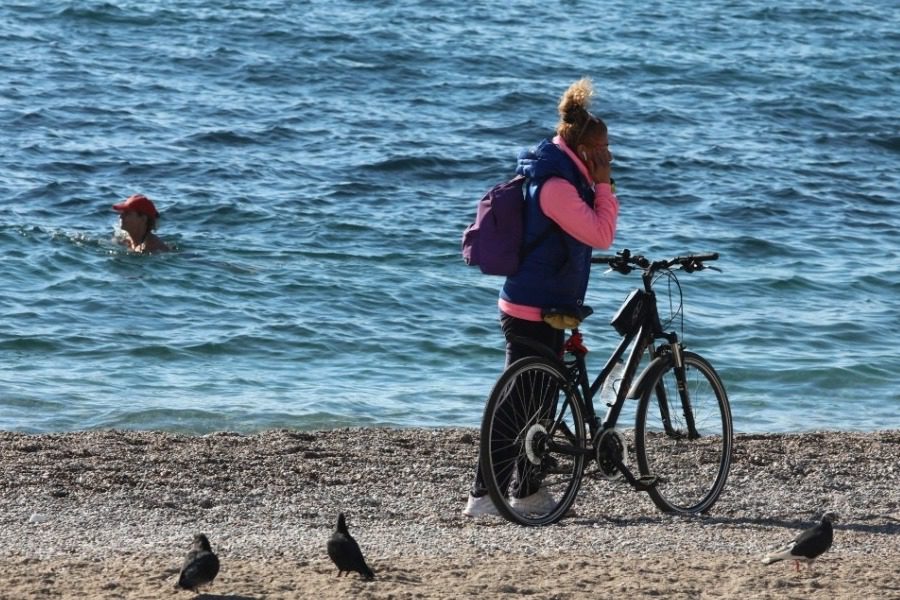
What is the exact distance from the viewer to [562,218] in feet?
21.1

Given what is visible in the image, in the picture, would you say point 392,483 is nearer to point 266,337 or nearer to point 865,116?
point 266,337

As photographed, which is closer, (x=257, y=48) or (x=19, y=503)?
(x=19, y=503)

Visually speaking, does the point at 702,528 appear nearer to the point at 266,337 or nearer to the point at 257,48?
the point at 266,337

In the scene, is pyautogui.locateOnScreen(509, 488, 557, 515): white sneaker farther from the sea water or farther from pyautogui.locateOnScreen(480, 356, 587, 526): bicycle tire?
the sea water

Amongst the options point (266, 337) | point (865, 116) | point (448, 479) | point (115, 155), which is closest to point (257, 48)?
point (115, 155)

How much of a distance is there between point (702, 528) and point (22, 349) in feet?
22.4

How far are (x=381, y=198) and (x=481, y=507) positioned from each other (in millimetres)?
11163

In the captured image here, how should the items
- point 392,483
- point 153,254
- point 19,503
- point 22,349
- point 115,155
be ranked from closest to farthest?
point 19,503, point 392,483, point 22,349, point 153,254, point 115,155

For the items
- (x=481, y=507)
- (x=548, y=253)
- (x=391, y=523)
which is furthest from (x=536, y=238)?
(x=391, y=523)

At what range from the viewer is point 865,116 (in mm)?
24391

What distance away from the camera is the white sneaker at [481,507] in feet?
22.7

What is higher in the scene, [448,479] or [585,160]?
[585,160]

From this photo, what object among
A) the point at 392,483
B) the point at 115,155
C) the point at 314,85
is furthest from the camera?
the point at 314,85

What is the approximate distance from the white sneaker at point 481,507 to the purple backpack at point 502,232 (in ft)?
3.60
